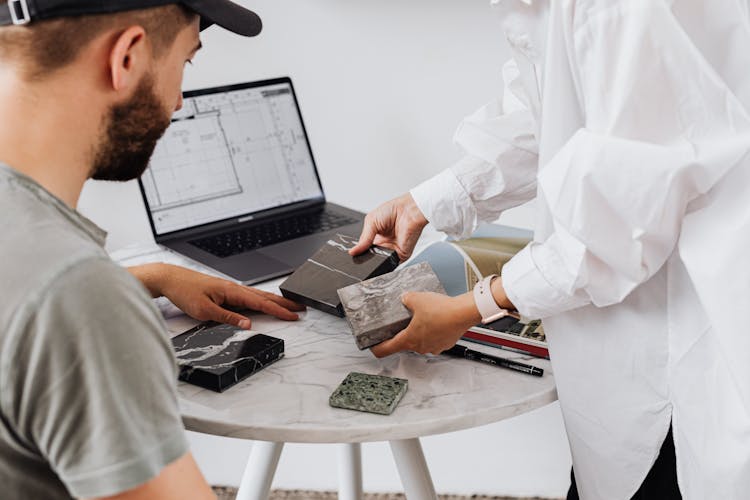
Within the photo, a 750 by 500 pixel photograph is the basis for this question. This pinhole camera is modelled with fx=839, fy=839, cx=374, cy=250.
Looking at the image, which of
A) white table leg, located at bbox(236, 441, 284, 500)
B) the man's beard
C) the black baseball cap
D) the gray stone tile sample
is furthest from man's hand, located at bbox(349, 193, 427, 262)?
the black baseball cap

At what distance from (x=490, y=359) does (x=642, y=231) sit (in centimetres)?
28

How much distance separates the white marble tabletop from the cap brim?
407 millimetres

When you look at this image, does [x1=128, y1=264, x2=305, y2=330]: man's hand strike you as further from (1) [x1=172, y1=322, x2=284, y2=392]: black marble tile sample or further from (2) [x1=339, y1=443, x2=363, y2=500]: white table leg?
(2) [x1=339, y1=443, x2=363, y2=500]: white table leg

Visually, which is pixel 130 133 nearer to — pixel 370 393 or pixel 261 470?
pixel 370 393

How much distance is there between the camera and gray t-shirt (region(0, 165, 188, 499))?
1.93ft

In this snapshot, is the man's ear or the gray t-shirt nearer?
the gray t-shirt

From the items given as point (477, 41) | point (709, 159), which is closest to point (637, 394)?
point (709, 159)

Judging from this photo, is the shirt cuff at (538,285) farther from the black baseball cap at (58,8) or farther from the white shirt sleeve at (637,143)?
the black baseball cap at (58,8)

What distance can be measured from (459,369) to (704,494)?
0.31 metres

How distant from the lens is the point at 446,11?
1.84m

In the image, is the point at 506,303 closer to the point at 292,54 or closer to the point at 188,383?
the point at 188,383

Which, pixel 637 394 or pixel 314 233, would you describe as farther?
pixel 314 233

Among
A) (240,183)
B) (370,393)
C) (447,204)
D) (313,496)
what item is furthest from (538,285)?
(313,496)

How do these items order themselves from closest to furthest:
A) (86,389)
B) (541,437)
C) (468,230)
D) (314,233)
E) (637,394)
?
(86,389) → (637,394) → (468,230) → (314,233) → (541,437)
